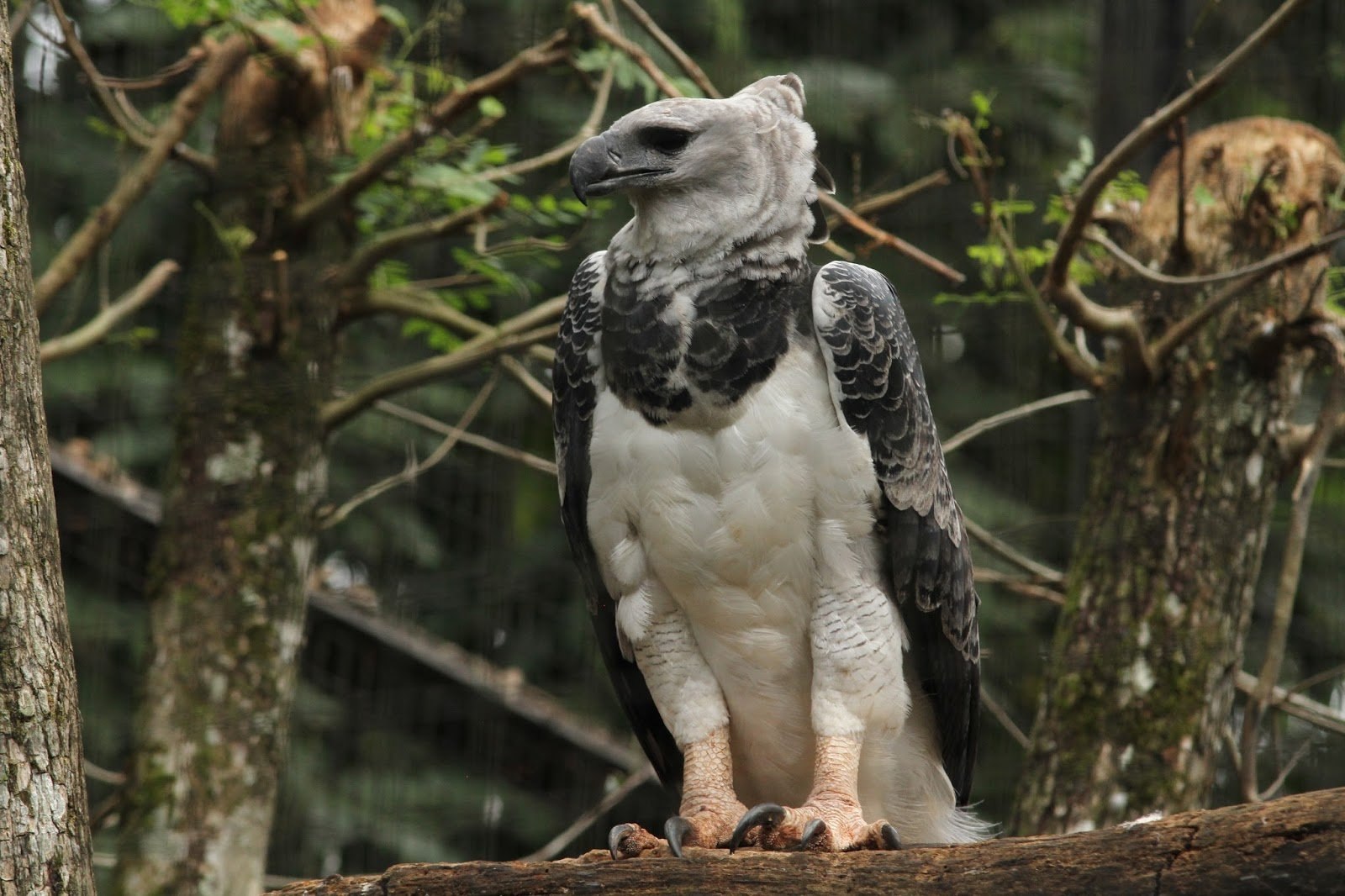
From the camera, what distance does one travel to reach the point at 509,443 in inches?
212

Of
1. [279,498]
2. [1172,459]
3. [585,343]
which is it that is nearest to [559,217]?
[279,498]

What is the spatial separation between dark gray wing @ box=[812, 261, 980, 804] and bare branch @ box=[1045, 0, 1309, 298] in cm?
63

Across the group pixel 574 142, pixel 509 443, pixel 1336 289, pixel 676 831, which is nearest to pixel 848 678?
pixel 676 831

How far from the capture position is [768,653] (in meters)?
2.82

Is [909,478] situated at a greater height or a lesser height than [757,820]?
greater

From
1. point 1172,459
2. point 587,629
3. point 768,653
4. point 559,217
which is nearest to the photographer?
point 768,653

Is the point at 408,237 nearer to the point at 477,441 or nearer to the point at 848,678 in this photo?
the point at 477,441

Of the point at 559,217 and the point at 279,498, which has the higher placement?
the point at 559,217

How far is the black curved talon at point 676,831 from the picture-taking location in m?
2.50

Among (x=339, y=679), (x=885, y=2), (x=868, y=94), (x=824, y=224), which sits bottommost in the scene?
(x=339, y=679)

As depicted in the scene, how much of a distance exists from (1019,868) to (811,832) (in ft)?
1.71

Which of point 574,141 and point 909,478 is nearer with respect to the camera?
point 909,478

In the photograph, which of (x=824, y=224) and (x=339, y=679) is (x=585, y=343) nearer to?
(x=824, y=224)

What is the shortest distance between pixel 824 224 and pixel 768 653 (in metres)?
0.81
